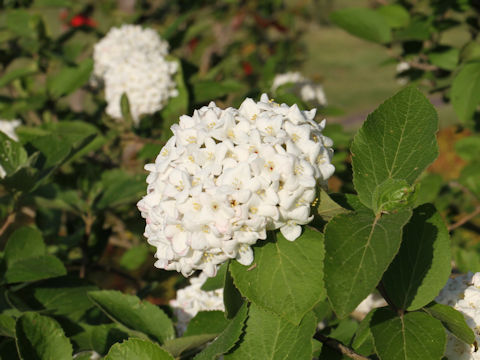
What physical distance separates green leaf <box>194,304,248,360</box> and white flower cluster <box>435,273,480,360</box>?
48 cm

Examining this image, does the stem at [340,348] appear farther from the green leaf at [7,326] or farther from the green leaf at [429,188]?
the green leaf at [429,188]

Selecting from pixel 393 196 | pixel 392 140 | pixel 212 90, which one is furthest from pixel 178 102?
pixel 393 196

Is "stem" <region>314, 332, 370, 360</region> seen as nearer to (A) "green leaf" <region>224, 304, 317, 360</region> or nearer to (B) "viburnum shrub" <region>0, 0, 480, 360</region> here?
(B) "viburnum shrub" <region>0, 0, 480, 360</region>

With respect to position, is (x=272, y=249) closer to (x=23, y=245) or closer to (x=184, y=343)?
(x=184, y=343)

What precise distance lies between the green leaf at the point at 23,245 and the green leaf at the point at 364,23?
1.56 m

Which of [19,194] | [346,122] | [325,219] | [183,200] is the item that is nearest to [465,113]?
[325,219]

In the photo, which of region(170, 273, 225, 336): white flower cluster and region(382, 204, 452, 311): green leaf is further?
region(170, 273, 225, 336): white flower cluster

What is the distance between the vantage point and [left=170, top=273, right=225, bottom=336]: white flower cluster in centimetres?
172

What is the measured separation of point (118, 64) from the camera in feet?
9.08

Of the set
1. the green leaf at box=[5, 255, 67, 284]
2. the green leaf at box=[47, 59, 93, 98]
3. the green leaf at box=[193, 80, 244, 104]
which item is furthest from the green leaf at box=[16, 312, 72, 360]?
the green leaf at box=[47, 59, 93, 98]

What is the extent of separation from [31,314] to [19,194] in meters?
0.57

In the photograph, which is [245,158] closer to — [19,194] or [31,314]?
[31,314]

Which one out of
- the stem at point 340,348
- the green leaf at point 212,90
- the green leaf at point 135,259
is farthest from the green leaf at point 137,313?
the green leaf at point 135,259

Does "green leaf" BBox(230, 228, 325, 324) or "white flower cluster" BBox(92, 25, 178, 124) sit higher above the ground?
"green leaf" BBox(230, 228, 325, 324)
